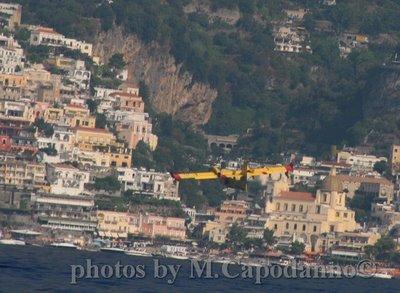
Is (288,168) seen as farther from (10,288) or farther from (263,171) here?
(10,288)

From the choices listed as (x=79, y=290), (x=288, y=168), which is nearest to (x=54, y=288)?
(x=79, y=290)

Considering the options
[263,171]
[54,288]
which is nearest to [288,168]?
[263,171]

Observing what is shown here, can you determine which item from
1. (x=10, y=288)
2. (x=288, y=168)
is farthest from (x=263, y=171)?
(x=10, y=288)

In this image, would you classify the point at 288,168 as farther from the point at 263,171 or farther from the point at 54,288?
the point at 54,288
